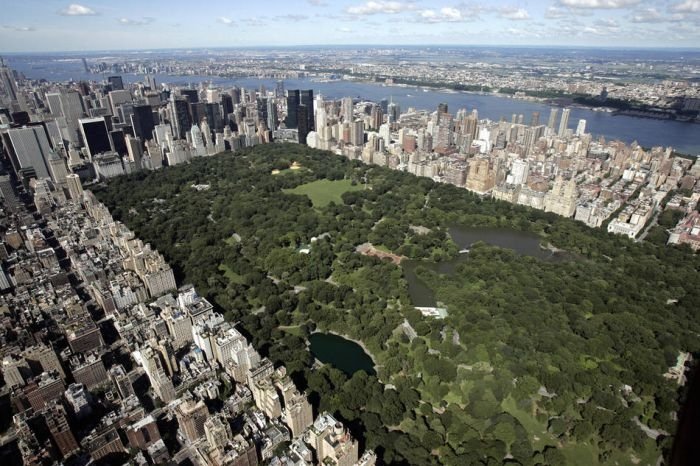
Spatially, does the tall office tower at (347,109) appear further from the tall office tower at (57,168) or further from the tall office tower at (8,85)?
the tall office tower at (8,85)

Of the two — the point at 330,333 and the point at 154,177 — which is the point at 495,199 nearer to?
the point at 330,333

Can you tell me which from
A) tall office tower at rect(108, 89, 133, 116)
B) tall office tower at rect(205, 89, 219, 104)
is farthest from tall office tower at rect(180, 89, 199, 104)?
tall office tower at rect(108, 89, 133, 116)

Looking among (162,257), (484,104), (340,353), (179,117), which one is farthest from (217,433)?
(484,104)

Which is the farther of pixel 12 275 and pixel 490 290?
pixel 12 275

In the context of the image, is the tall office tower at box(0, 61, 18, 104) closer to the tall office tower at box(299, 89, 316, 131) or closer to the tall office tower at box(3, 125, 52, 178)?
the tall office tower at box(3, 125, 52, 178)

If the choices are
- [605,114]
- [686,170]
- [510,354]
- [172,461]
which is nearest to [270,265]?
[172,461]
